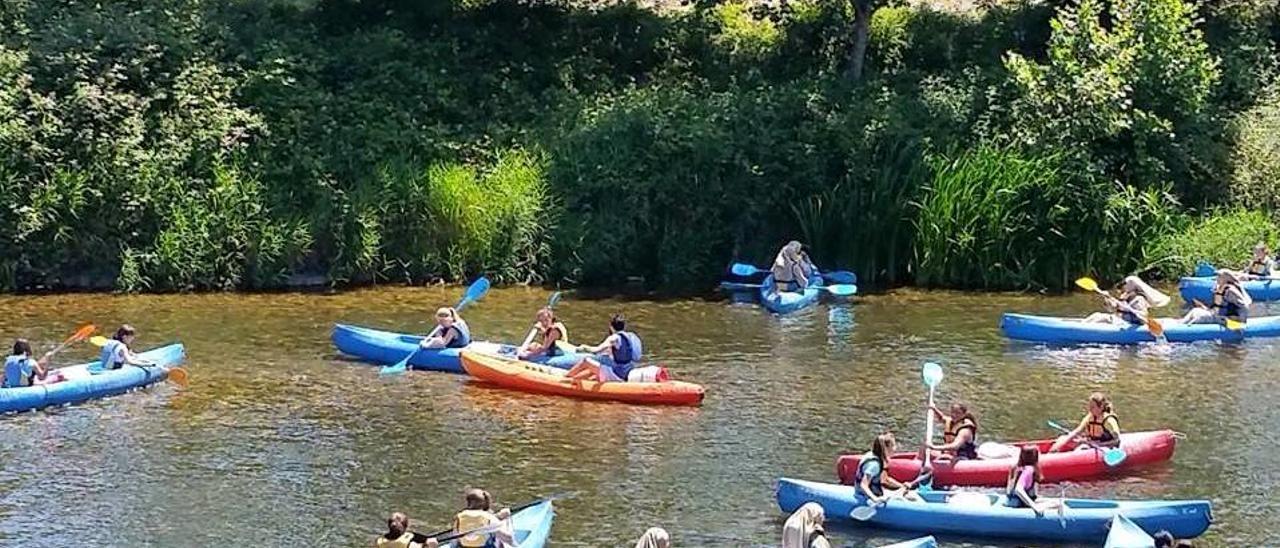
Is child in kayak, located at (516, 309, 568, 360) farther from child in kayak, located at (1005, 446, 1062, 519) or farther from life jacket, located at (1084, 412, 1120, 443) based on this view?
child in kayak, located at (1005, 446, 1062, 519)

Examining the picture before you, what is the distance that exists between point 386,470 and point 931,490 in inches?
204

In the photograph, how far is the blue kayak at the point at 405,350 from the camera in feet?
70.3

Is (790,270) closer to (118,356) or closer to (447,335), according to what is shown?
(447,335)

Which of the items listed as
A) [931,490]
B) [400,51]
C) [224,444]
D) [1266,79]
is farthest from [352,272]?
[1266,79]

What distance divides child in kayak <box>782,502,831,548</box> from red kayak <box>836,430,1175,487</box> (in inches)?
119

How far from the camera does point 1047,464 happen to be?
16.9 meters

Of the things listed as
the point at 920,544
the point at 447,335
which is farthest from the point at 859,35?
the point at 920,544

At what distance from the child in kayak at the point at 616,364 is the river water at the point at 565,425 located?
374 mm

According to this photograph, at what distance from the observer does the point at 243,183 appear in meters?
28.1

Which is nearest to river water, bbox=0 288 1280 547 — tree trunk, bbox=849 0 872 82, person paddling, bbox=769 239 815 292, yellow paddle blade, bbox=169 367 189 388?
yellow paddle blade, bbox=169 367 189 388

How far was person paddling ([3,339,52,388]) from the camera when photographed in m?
19.3

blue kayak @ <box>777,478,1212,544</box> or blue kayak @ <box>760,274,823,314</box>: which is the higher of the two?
blue kayak @ <box>760,274,823,314</box>

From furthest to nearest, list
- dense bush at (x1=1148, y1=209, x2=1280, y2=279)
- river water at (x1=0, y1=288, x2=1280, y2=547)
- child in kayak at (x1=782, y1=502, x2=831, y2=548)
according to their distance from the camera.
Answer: dense bush at (x1=1148, y1=209, x2=1280, y2=279)
river water at (x1=0, y1=288, x2=1280, y2=547)
child in kayak at (x1=782, y1=502, x2=831, y2=548)

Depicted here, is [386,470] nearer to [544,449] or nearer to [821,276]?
[544,449]
